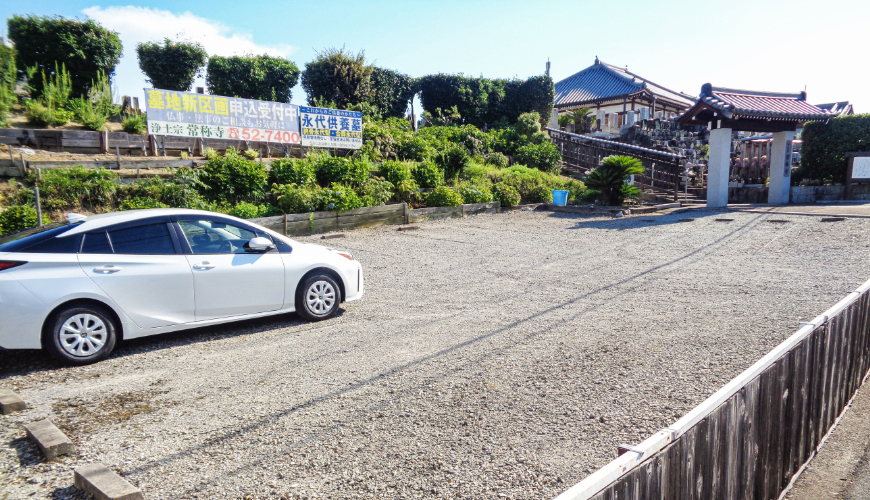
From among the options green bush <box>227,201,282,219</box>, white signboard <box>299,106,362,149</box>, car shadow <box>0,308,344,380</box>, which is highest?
white signboard <box>299,106,362,149</box>

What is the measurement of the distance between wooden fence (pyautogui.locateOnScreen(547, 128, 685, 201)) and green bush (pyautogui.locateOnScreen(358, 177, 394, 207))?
35.5ft

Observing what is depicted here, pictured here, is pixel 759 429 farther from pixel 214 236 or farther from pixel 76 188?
pixel 76 188

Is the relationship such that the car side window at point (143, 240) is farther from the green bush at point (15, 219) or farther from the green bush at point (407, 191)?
the green bush at point (407, 191)

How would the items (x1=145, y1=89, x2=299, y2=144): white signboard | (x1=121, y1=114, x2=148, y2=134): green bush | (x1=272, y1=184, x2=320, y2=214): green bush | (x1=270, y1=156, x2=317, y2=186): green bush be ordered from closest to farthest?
1. (x1=145, y1=89, x2=299, y2=144): white signboard
2. (x1=272, y1=184, x2=320, y2=214): green bush
3. (x1=270, y1=156, x2=317, y2=186): green bush
4. (x1=121, y1=114, x2=148, y2=134): green bush

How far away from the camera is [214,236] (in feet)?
20.0

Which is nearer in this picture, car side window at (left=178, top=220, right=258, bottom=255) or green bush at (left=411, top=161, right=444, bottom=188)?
car side window at (left=178, top=220, right=258, bottom=255)

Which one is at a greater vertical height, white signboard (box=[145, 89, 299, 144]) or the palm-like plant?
white signboard (box=[145, 89, 299, 144])

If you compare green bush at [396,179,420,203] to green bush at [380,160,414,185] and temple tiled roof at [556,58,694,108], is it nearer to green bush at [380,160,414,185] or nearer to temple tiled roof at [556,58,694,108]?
green bush at [380,160,414,185]

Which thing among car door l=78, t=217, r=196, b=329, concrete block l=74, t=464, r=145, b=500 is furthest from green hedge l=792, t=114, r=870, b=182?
concrete block l=74, t=464, r=145, b=500

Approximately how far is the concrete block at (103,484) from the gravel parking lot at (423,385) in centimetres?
11

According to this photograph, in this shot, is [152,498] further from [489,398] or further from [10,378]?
[10,378]

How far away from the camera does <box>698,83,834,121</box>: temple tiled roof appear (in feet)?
54.4

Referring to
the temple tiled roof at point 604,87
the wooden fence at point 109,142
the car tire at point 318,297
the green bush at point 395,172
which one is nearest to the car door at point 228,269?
the car tire at point 318,297

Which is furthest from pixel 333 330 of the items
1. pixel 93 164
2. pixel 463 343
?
pixel 93 164
